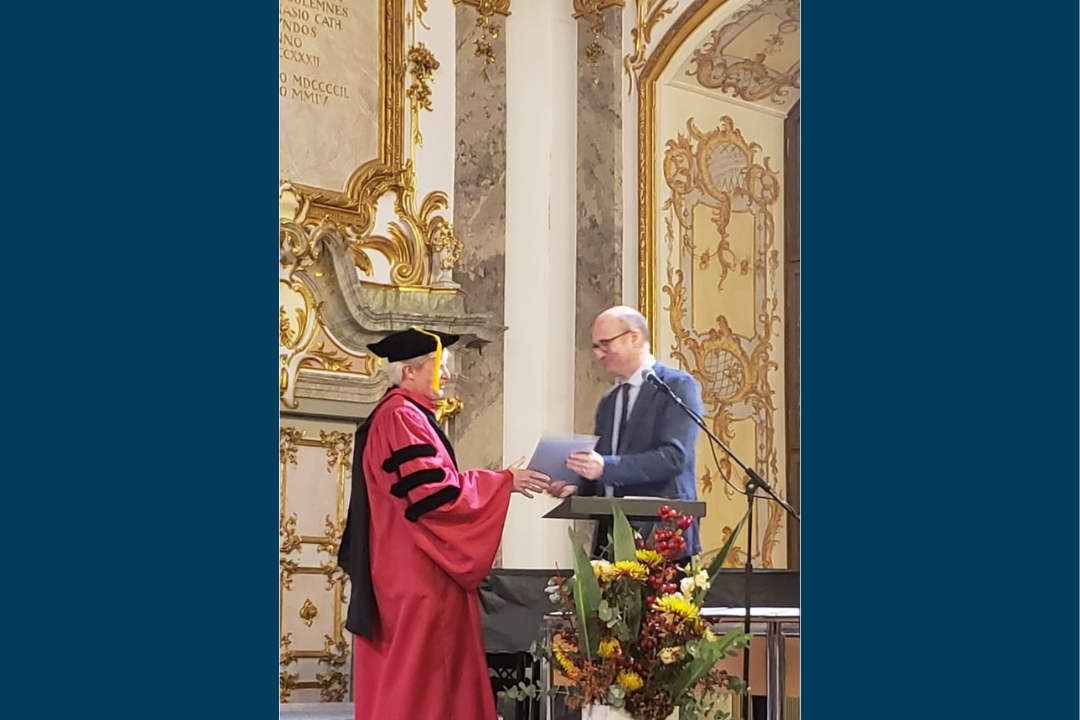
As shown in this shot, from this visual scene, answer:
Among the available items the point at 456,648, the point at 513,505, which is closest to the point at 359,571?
the point at 456,648

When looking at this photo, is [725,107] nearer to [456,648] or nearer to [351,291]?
[351,291]

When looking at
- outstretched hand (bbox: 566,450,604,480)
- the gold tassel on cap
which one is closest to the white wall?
outstretched hand (bbox: 566,450,604,480)

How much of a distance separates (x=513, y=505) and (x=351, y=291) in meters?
1.41

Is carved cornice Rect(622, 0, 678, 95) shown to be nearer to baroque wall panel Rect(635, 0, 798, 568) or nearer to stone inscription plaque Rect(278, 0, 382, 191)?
baroque wall panel Rect(635, 0, 798, 568)

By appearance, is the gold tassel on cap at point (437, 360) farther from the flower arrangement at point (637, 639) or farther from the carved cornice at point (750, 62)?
the carved cornice at point (750, 62)

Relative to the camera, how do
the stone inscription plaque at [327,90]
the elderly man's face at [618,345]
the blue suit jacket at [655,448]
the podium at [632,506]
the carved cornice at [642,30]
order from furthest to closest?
the carved cornice at [642,30]
the stone inscription plaque at [327,90]
the elderly man's face at [618,345]
the blue suit jacket at [655,448]
the podium at [632,506]

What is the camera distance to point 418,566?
4699 millimetres

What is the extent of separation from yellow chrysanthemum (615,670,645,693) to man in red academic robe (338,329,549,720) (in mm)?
1596

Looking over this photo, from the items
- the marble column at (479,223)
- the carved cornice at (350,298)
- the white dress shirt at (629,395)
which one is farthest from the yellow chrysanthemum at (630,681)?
the marble column at (479,223)

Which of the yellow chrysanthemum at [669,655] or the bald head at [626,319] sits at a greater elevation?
the bald head at [626,319]

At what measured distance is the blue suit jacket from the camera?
5387 mm

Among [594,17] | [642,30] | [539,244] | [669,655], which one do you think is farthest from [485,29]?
[669,655]

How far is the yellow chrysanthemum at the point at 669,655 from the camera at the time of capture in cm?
306

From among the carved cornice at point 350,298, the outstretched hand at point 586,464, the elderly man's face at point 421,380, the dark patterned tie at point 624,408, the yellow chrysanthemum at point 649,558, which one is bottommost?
the yellow chrysanthemum at point 649,558
